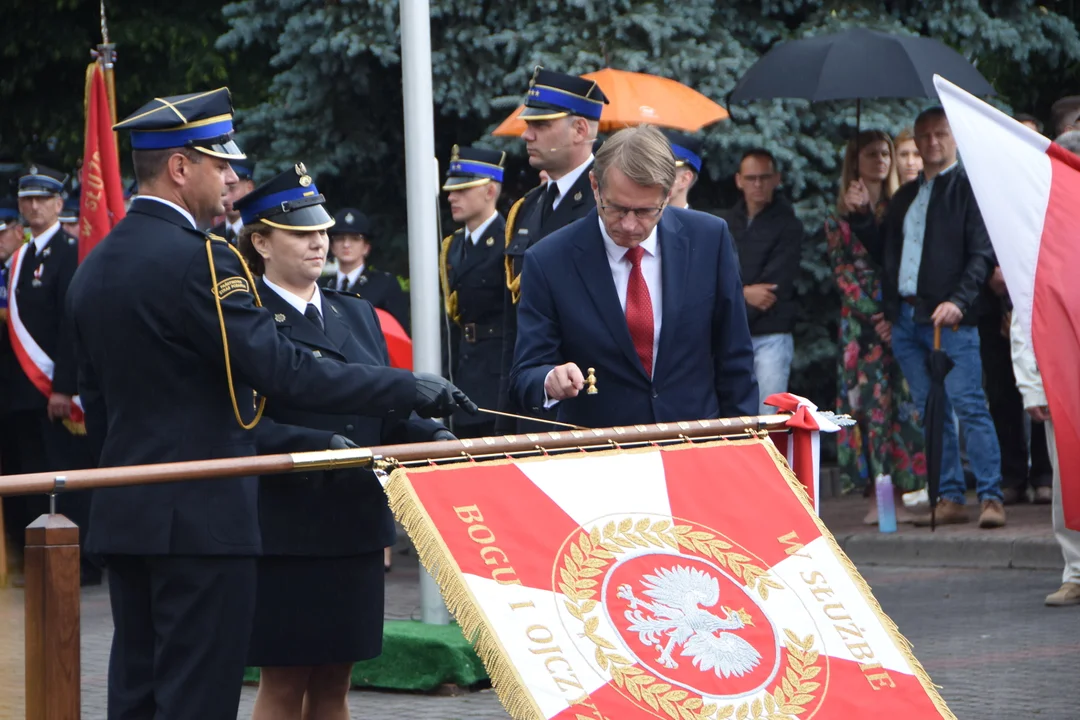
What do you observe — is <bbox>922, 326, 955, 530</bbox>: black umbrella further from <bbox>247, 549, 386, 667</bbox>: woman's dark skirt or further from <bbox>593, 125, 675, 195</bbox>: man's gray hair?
<bbox>247, 549, 386, 667</bbox>: woman's dark skirt

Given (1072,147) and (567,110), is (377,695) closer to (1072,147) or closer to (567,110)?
(567,110)

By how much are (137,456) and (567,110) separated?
309 centimetres

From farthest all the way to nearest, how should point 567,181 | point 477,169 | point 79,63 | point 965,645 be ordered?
point 79,63 < point 477,169 < point 965,645 < point 567,181

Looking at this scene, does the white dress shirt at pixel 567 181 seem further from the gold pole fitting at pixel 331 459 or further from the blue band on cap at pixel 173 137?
the gold pole fitting at pixel 331 459

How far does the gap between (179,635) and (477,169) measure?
5339mm

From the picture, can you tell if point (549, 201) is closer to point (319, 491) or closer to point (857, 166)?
point (319, 491)

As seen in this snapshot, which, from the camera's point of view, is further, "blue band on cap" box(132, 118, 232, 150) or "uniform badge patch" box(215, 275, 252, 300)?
"blue band on cap" box(132, 118, 232, 150)

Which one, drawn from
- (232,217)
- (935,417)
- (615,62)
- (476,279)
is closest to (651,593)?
(476,279)

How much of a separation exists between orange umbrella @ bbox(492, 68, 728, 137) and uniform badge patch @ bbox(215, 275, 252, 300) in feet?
21.3

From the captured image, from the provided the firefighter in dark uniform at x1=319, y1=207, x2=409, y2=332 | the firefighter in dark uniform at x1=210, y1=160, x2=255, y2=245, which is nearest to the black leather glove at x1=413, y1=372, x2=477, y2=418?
the firefighter in dark uniform at x1=210, y1=160, x2=255, y2=245

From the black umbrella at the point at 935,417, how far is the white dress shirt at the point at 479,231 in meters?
2.66

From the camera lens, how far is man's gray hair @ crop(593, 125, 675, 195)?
4785mm

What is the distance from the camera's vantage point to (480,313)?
352 inches

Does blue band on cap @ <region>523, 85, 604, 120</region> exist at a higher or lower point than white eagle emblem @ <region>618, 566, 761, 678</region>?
higher
